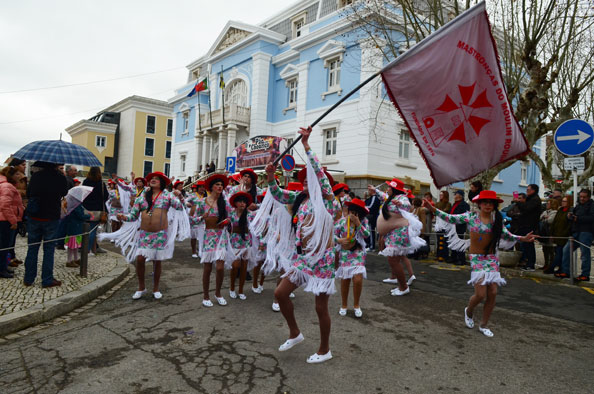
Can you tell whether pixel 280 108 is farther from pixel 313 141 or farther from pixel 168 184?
pixel 168 184

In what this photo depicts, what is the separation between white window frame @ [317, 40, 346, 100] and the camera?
20.6 metres

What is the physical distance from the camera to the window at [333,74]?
21.2 m

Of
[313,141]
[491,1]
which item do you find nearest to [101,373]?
[491,1]

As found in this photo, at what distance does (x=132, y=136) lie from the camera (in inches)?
1820

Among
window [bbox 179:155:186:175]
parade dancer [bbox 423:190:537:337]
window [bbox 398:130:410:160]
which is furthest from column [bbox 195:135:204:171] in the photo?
parade dancer [bbox 423:190:537:337]

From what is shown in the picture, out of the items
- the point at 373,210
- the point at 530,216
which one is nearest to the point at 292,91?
the point at 373,210

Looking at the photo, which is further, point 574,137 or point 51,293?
point 574,137

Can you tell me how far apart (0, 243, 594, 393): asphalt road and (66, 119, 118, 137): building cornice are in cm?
4763

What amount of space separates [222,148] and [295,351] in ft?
80.1

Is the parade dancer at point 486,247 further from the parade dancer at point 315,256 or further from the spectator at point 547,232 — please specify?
the spectator at point 547,232

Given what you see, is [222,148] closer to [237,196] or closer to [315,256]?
[237,196]

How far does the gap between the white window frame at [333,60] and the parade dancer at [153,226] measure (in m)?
16.1

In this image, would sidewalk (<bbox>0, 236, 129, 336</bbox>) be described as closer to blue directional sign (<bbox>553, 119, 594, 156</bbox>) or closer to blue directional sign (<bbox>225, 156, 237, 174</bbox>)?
blue directional sign (<bbox>553, 119, 594, 156</bbox>)

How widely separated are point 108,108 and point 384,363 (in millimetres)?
56486
